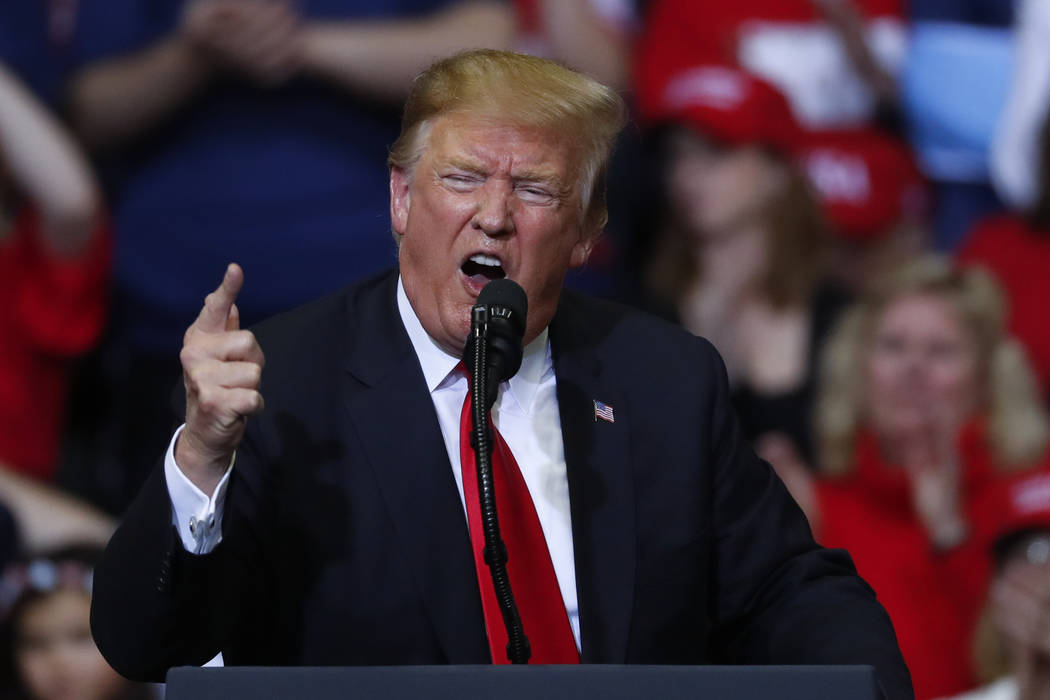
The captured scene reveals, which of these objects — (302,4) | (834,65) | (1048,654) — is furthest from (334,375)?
(834,65)

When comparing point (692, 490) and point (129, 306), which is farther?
point (129, 306)

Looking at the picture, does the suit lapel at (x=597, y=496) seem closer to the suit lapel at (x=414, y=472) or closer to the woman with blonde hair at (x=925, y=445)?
the suit lapel at (x=414, y=472)

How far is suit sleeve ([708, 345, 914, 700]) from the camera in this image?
1.86 metres

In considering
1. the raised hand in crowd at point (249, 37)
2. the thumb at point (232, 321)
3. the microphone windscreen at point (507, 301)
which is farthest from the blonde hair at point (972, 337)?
the thumb at point (232, 321)

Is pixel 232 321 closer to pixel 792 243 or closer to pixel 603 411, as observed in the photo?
pixel 603 411

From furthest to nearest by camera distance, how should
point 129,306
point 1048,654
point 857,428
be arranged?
point 129,306 < point 857,428 < point 1048,654

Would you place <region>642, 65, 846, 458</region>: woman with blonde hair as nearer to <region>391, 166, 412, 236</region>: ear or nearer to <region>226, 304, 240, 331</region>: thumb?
<region>391, 166, 412, 236</region>: ear

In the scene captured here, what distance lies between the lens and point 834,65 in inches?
165

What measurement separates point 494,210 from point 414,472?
307 millimetres

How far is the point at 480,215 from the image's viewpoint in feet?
6.06

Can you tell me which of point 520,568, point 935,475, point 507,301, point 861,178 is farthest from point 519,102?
point 861,178

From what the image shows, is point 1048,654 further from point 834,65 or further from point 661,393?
point 834,65

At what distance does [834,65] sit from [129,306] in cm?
186

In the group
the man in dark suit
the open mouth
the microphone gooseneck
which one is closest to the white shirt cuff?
the man in dark suit
